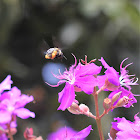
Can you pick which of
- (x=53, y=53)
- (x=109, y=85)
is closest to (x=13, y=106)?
(x=109, y=85)

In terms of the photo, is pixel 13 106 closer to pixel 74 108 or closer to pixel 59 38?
pixel 74 108

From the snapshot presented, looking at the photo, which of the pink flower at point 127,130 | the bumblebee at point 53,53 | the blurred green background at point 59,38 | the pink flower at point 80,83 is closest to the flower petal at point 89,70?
the pink flower at point 80,83

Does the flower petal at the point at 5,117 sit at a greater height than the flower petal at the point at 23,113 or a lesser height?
lesser

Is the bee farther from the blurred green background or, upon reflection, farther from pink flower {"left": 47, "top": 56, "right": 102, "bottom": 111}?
the blurred green background

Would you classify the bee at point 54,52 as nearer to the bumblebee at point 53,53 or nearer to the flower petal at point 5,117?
the bumblebee at point 53,53

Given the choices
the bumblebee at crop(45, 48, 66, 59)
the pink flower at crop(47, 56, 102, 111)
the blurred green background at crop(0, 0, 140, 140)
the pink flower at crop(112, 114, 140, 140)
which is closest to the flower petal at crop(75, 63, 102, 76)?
the pink flower at crop(47, 56, 102, 111)

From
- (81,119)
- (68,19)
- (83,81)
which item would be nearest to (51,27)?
(68,19)
